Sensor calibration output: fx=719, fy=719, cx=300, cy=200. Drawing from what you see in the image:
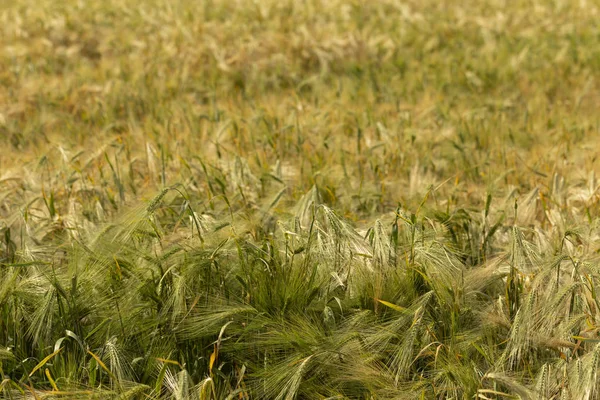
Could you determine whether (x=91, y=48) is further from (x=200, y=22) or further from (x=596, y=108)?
(x=596, y=108)

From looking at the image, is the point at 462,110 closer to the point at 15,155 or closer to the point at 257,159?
the point at 257,159

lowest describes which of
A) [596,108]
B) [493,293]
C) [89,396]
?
[596,108]

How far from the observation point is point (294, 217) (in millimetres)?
2598

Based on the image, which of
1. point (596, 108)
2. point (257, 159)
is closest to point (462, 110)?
point (596, 108)

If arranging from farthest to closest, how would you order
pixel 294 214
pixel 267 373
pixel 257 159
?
1. pixel 257 159
2. pixel 294 214
3. pixel 267 373

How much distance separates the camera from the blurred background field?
2133 millimetres

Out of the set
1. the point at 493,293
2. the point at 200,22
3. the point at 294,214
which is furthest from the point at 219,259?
the point at 200,22

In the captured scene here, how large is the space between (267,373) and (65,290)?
0.70m

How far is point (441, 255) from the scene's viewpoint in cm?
235

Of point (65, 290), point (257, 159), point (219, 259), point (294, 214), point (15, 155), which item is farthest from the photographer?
point (15, 155)

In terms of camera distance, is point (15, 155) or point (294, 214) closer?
point (294, 214)

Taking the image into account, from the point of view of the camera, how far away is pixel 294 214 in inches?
109

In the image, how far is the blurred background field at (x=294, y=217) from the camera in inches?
84.0

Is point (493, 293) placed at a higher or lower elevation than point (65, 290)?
lower
